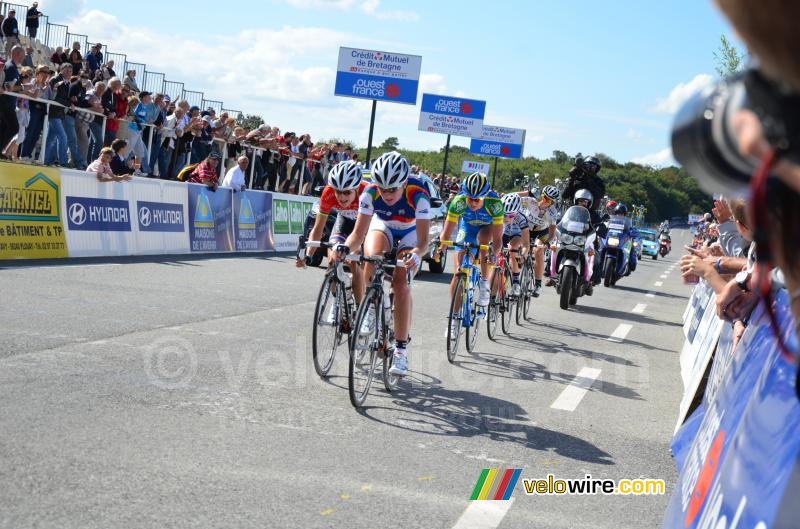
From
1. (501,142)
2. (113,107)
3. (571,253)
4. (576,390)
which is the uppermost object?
(501,142)

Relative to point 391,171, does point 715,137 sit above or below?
above

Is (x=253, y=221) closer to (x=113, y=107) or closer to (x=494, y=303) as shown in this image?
(x=113, y=107)

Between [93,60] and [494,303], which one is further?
[93,60]

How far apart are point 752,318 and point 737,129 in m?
3.23

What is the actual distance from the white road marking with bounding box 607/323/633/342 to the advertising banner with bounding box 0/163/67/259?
8.26m

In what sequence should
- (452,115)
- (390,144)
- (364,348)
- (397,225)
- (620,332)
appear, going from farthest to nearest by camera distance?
(390,144) → (452,115) → (620,332) → (397,225) → (364,348)

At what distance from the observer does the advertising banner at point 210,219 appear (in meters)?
18.1

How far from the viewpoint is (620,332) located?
13328 millimetres

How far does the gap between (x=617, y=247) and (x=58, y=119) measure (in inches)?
469

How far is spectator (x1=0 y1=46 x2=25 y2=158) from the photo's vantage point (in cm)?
1566

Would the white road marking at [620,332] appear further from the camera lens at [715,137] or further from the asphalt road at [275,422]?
the camera lens at [715,137]

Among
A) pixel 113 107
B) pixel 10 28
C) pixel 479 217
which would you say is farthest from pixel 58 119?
pixel 479 217

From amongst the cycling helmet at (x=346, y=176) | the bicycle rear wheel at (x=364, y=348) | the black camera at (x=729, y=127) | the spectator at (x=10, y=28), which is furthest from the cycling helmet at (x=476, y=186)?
the spectator at (x=10, y=28)

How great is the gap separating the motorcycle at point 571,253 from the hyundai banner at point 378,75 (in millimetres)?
19285
